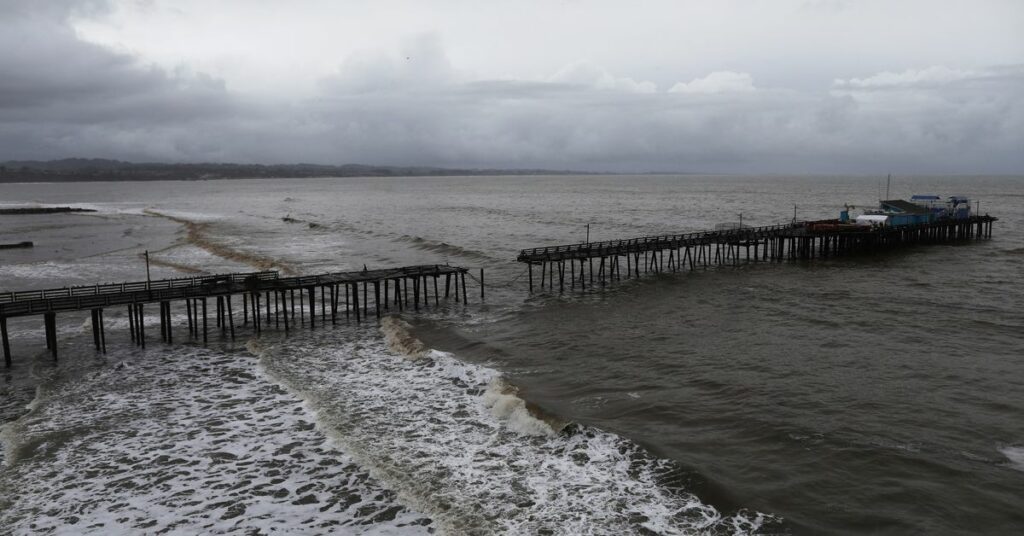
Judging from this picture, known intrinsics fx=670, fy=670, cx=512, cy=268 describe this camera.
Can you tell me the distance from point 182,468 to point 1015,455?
25.3m

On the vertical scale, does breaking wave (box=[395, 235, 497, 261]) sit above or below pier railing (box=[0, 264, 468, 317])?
below

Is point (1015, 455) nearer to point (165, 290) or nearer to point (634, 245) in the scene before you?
point (634, 245)

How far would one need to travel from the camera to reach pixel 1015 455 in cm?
2042

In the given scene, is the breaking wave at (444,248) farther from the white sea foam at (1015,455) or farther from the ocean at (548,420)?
the white sea foam at (1015,455)

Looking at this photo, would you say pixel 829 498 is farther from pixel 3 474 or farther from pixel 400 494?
pixel 3 474

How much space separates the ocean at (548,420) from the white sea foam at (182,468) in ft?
0.29

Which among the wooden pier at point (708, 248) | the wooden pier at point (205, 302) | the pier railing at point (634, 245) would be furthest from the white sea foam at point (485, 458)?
the wooden pier at point (708, 248)

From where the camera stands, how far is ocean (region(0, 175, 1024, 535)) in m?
17.7

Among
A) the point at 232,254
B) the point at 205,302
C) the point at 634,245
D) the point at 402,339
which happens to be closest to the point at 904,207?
the point at 634,245

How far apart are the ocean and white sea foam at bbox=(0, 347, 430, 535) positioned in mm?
89

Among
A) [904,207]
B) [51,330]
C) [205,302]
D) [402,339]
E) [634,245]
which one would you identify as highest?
[904,207]

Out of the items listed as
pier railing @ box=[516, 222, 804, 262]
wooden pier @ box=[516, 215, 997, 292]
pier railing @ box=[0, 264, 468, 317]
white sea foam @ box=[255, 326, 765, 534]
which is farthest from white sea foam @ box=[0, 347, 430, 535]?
wooden pier @ box=[516, 215, 997, 292]

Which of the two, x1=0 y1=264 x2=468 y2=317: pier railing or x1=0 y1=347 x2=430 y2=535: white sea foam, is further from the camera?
x1=0 y1=264 x2=468 y2=317: pier railing

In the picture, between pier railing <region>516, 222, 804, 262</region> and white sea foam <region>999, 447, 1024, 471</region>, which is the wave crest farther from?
white sea foam <region>999, 447, 1024, 471</region>
